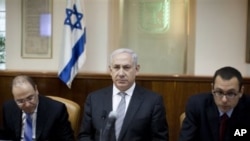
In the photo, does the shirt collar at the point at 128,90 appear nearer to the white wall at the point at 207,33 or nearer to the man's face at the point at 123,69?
the man's face at the point at 123,69

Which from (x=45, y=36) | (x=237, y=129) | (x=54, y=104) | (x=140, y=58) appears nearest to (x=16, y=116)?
(x=54, y=104)

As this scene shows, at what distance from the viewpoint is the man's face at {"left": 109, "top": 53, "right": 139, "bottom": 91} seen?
8.25 ft

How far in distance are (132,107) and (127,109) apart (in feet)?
0.12

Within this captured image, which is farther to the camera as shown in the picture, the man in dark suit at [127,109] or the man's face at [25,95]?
the man in dark suit at [127,109]

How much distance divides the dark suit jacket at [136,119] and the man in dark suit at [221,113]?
201 mm

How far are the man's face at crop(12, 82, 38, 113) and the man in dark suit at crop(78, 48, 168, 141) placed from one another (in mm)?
393

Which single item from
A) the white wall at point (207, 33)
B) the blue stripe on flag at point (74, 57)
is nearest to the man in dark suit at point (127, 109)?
the blue stripe on flag at point (74, 57)

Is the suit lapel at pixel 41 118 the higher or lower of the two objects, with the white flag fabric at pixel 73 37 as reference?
lower

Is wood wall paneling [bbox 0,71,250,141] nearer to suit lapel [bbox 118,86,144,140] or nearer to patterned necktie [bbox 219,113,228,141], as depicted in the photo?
suit lapel [bbox 118,86,144,140]

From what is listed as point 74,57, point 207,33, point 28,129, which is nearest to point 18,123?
point 28,129

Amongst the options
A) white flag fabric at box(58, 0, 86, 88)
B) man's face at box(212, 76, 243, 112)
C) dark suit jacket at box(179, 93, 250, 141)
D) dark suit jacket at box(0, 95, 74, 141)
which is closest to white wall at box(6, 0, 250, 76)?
white flag fabric at box(58, 0, 86, 88)

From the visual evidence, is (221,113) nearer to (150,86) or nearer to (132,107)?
(132,107)

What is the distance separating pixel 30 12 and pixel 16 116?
3166 mm

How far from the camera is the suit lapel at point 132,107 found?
95.7 inches
